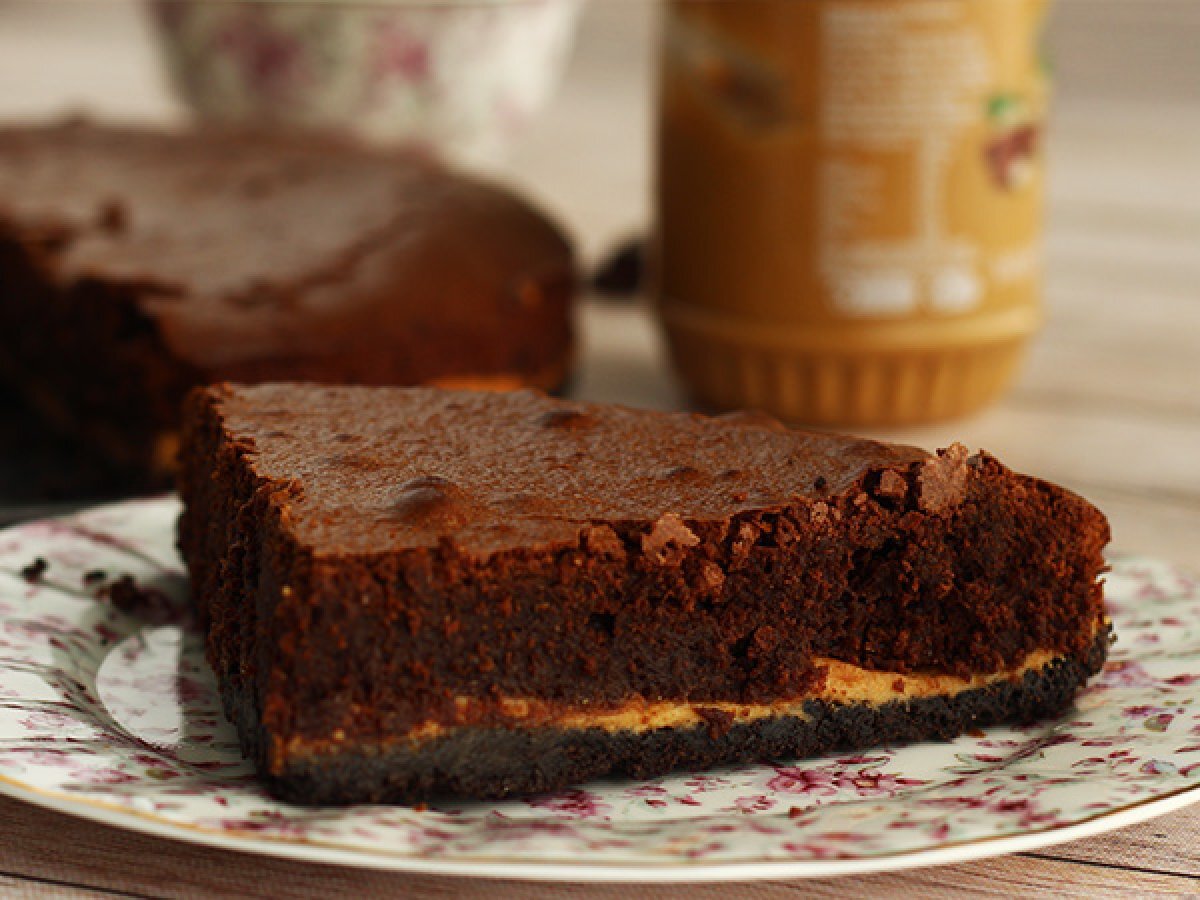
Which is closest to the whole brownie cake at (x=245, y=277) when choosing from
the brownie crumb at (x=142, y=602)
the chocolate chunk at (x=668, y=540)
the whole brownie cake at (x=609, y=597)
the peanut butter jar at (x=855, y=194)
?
the peanut butter jar at (x=855, y=194)

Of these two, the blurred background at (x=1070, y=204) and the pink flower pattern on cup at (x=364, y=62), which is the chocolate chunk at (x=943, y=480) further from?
the pink flower pattern on cup at (x=364, y=62)

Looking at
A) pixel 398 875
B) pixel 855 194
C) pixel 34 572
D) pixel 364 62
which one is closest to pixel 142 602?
pixel 34 572

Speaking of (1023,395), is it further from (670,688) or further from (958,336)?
(670,688)

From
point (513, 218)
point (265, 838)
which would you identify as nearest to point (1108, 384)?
point (513, 218)

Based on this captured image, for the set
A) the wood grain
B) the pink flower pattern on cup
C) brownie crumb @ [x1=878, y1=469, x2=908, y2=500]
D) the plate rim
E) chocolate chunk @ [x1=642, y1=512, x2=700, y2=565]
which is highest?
the pink flower pattern on cup

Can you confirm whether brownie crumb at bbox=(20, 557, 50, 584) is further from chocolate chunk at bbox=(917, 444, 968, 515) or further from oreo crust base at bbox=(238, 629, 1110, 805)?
chocolate chunk at bbox=(917, 444, 968, 515)

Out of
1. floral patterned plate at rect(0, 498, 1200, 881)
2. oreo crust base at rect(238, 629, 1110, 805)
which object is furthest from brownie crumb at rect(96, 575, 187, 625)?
oreo crust base at rect(238, 629, 1110, 805)

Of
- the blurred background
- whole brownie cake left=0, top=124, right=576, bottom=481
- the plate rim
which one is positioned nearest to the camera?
the plate rim
